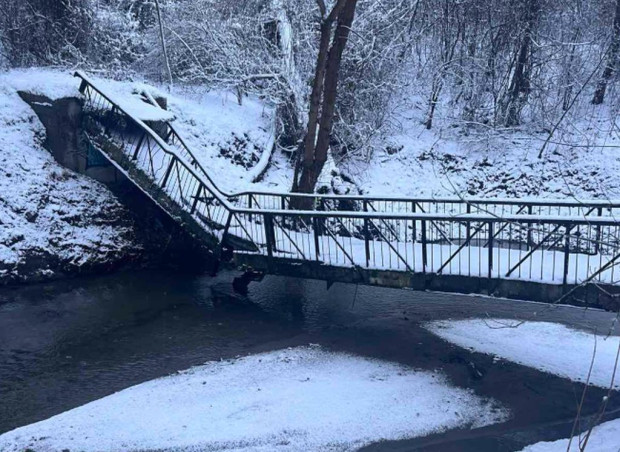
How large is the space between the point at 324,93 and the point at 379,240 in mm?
4820

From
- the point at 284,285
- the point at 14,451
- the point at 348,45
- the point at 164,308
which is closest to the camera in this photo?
the point at 14,451

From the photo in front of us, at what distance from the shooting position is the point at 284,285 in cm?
1445

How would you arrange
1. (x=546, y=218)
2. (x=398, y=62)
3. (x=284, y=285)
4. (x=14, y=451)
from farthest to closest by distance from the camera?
1. (x=398, y=62)
2. (x=284, y=285)
3. (x=546, y=218)
4. (x=14, y=451)

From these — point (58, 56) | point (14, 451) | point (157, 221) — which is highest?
point (58, 56)

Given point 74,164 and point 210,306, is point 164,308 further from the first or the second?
point 74,164

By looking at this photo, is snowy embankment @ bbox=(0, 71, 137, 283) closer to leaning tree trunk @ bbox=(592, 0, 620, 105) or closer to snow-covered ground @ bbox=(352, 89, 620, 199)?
snow-covered ground @ bbox=(352, 89, 620, 199)

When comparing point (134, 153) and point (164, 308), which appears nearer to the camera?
point (164, 308)

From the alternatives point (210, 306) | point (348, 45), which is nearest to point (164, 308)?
point (210, 306)

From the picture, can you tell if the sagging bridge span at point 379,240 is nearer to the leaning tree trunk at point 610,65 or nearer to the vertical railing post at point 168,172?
the vertical railing post at point 168,172

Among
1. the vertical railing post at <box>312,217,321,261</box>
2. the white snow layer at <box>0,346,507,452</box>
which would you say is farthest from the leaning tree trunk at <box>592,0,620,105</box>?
the white snow layer at <box>0,346,507,452</box>

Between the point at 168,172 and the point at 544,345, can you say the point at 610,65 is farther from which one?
the point at 168,172

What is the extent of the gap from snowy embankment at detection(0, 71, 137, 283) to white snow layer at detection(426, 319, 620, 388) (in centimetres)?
822

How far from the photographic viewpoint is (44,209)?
1453cm

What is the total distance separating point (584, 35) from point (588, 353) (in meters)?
17.7
